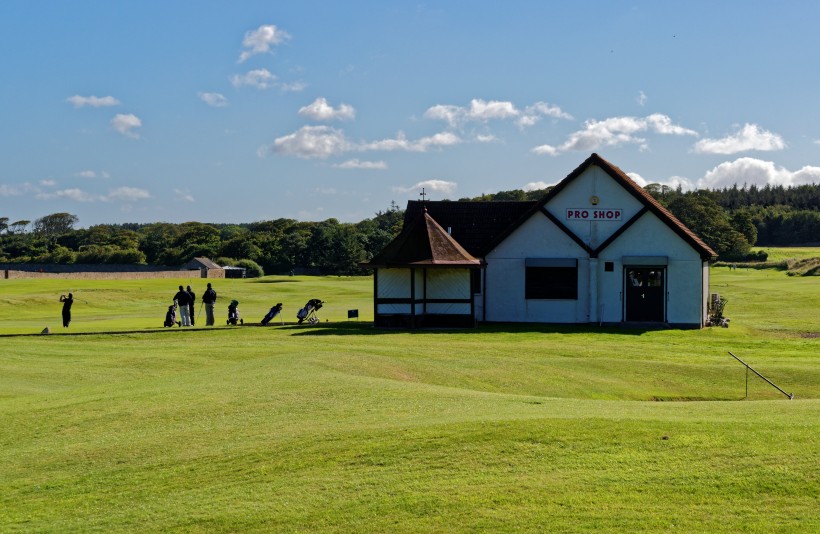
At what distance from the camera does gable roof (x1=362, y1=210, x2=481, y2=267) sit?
1464 inches

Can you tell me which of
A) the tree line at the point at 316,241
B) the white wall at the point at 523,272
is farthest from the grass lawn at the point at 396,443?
the tree line at the point at 316,241

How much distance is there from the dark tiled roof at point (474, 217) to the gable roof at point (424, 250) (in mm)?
2629

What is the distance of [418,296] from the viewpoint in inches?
1505

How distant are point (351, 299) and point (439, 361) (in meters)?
44.2

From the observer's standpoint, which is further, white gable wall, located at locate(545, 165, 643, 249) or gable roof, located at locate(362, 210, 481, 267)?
white gable wall, located at locate(545, 165, 643, 249)

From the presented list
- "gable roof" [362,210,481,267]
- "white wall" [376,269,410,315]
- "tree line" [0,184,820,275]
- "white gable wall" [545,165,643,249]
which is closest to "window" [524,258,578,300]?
"white gable wall" [545,165,643,249]

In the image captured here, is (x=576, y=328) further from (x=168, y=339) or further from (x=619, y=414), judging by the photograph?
(x=619, y=414)

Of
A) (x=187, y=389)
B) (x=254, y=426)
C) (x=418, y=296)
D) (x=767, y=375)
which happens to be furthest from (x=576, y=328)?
(x=254, y=426)

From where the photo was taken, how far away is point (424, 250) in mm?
37688

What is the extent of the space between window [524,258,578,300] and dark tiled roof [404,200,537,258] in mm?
2294

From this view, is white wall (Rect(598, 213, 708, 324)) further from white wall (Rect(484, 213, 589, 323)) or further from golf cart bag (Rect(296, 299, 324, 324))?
golf cart bag (Rect(296, 299, 324, 324))

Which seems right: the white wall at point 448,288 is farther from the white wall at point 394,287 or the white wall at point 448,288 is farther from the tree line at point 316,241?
the tree line at point 316,241

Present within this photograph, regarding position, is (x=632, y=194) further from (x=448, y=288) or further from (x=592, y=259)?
(x=448, y=288)

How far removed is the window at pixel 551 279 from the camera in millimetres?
40375
